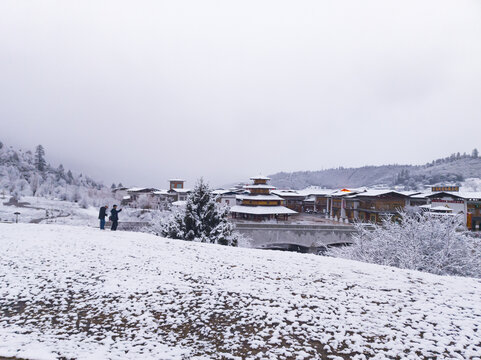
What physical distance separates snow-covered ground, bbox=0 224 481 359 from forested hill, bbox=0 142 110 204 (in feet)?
296

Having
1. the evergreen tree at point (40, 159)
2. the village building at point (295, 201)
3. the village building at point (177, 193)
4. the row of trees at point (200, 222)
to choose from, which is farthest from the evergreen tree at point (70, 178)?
the row of trees at point (200, 222)

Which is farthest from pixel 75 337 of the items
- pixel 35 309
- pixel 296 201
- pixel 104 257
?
pixel 296 201

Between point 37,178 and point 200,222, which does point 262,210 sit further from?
point 37,178

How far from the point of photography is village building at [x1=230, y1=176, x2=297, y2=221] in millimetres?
44719

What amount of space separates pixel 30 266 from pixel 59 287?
305 cm

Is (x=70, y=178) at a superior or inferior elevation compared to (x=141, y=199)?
superior

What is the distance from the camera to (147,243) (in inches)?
577

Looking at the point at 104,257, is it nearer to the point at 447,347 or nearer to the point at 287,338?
the point at 287,338

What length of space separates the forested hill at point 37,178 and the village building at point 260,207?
6728 cm

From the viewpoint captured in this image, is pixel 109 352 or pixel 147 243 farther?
pixel 147 243

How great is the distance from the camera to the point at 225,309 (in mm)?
7305

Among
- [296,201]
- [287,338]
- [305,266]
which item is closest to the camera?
[287,338]

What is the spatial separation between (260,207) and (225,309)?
39.4m

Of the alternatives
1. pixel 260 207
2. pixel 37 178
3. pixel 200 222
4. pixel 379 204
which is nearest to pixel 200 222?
pixel 200 222
